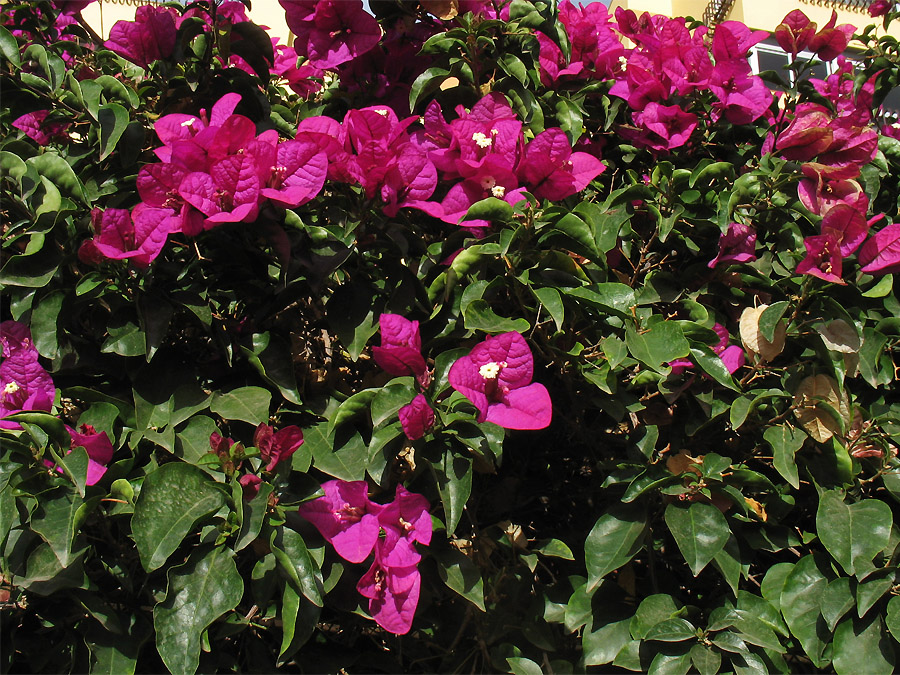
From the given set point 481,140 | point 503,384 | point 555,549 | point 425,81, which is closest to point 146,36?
point 425,81

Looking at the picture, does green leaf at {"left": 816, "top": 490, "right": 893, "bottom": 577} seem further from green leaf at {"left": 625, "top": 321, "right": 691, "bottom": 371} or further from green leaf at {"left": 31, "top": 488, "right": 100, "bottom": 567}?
green leaf at {"left": 31, "top": 488, "right": 100, "bottom": 567}

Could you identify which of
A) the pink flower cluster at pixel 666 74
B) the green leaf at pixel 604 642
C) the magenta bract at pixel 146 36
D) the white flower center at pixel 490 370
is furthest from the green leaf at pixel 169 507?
the pink flower cluster at pixel 666 74

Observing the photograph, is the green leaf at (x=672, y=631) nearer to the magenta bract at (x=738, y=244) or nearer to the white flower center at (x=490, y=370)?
the white flower center at (x=490, y=370)

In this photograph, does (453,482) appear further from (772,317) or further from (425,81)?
(425,81)

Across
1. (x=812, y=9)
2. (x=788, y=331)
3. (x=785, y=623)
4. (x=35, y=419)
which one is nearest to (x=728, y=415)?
(x=788, y=331)

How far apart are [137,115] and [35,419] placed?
537mm

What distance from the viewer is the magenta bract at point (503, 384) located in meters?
0.92

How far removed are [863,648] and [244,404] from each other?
2.83 ft

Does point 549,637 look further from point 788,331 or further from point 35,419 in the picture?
point 35,419

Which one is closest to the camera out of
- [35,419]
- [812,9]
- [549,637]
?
[35,419]

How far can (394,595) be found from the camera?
97 centimetres

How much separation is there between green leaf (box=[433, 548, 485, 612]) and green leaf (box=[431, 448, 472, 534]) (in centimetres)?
13

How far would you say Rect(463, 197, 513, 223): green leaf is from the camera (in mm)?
978

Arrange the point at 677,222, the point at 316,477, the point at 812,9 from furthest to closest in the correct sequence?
the point at 812,9
the point at 677,222
the point at 316,477
